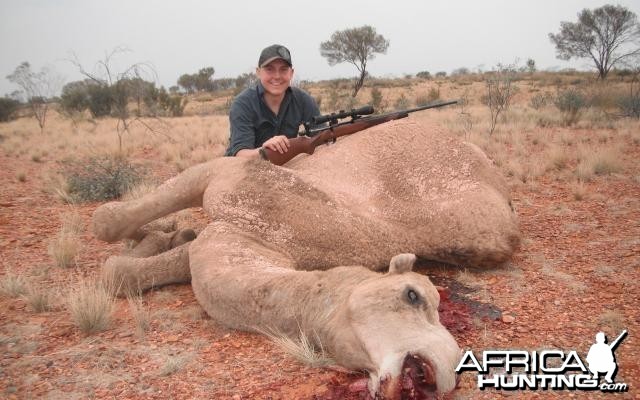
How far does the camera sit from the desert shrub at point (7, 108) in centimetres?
2859

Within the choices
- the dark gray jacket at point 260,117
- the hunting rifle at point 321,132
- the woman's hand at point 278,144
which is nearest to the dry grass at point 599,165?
the hunting rifle at point 321,132

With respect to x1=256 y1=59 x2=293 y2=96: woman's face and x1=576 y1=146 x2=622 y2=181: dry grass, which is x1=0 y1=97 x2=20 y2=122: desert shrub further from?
x1=576 y1=146 x2=622 y2=181: dry grass

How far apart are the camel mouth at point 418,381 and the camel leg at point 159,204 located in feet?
8.45

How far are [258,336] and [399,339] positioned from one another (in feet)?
4.14

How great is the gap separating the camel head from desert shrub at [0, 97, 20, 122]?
106 feet

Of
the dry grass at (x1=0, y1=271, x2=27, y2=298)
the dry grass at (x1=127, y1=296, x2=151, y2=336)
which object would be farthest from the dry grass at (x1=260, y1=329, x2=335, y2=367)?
the dry grass at (x1=0, y1=271, x2=27, y2=298)

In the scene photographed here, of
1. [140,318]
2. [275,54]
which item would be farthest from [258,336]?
[275,54]

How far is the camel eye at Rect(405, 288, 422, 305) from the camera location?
1990 mm

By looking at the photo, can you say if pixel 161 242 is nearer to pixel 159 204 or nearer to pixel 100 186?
pixel 159 204

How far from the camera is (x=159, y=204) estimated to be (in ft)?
13.4

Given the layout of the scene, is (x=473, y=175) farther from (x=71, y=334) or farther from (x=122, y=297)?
(x=71, y=334)

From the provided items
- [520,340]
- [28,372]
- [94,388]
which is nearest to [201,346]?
[94,388]

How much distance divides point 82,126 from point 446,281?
20.8 m

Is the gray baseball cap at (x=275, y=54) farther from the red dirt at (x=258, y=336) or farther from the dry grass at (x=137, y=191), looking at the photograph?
the dry grass at (x=137, y=191)
